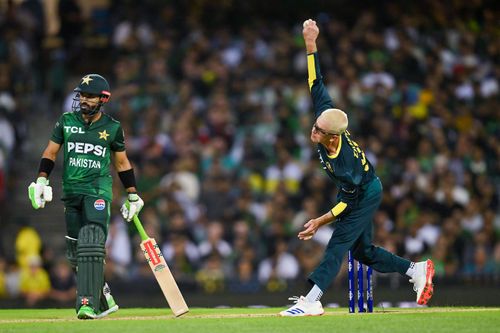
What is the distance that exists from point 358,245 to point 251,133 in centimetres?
883

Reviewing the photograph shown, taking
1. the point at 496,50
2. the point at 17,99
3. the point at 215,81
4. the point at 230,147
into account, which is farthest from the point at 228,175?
the point at 496,50

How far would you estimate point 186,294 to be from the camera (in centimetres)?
1623

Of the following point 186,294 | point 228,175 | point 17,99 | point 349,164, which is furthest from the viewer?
point 17,99

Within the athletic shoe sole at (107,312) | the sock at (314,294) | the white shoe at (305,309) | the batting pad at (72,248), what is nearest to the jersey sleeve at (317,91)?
the sock at (314,294)

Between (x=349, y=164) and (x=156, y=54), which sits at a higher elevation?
(x=156, y=54)

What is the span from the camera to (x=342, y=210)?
1081 cm

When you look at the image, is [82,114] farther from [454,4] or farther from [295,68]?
[454,4]

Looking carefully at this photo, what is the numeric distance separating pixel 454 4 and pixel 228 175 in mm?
7109

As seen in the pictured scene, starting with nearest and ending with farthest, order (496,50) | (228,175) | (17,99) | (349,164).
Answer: (349,164)
(228,175)
(17,99)
(496,50)

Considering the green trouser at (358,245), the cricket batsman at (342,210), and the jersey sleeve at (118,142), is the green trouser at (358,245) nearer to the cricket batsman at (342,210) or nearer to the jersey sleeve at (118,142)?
the cricket batsman at (342,210)

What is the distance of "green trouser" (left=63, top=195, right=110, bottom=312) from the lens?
1056cm

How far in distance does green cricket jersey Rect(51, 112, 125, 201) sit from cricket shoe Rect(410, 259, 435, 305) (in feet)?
9.88

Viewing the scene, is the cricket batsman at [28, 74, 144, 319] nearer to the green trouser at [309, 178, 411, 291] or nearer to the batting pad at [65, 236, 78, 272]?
the batting pad at [65, 236, 78, 272]

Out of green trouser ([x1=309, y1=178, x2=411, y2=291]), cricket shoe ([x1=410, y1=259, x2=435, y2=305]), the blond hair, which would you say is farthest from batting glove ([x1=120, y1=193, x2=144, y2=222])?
cricket shoe ([x1=410, y1=259, x2=435, y2=305])
